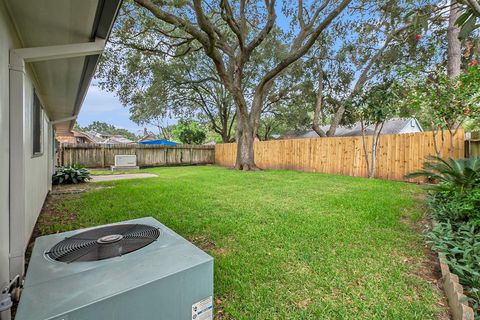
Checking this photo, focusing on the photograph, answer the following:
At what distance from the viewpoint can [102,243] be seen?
127 cm

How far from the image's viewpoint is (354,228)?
2.95 meters

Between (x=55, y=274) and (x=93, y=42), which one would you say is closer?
(x=55, y=274)

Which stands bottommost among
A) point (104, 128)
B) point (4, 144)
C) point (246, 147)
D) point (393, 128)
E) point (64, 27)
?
point (4, 144)

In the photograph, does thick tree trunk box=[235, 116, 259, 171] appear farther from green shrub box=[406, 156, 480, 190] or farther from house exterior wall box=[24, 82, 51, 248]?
house exterior wall box=[24, 82, 51, 248]

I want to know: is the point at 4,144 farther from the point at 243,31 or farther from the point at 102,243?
the point at 243,31

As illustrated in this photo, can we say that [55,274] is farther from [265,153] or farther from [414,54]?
[414,54]

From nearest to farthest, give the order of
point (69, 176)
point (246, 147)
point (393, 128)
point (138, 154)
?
point (69, 176), point (246, 147), point (138, 154), point (393, 128)

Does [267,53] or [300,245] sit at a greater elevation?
[267,53]

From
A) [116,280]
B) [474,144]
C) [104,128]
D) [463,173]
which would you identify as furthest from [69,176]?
[104,128]

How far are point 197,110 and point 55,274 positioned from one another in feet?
55.2

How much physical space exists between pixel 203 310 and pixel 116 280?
455 millimetres

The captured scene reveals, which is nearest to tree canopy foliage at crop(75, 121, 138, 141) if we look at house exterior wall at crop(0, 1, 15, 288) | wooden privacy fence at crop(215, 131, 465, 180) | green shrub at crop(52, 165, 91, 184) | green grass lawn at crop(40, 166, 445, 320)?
wooden privacy fence at crop(215, 131, 465, 180)

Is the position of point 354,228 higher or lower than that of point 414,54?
lower

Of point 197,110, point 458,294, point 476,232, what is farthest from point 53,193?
point 197,110
